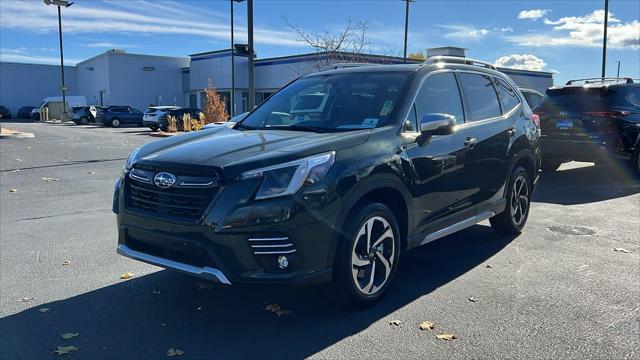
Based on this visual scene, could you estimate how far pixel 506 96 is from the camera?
634 cm

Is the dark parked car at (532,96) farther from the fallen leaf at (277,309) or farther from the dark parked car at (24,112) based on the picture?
the dark parked car at (24,112)

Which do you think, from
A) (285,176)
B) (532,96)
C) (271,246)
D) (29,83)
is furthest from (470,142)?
(29,83)

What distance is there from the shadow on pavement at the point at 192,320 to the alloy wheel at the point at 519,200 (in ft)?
5.22

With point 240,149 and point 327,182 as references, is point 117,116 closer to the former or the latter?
point 240,149

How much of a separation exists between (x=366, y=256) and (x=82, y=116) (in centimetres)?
4609

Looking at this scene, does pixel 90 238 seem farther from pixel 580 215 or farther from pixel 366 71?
pixel 580 215

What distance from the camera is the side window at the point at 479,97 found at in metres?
5.55

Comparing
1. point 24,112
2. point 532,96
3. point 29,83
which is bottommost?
point 24,112

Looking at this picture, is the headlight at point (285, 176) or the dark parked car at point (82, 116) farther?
the dark parked car at point (82, 116)

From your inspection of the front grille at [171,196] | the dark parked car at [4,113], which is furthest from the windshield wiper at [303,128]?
the dark parked car at [4,113]

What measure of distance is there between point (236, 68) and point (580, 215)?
4156 centimetres

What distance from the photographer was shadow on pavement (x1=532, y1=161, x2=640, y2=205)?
29.7 feet

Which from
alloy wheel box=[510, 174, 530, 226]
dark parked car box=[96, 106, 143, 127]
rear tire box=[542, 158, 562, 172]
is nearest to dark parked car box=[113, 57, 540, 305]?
alloy wheel box=[510, 174, 530, 226]

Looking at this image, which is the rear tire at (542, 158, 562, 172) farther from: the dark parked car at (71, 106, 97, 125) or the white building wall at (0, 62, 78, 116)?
the white building wall at (0, 62, 78, 116)
